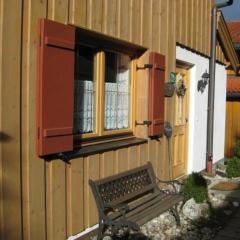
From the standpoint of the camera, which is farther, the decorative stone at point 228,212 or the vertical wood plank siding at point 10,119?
the decorative stone at point 228,212

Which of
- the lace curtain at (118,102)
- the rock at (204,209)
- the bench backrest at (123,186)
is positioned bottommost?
the rock at (204,209)

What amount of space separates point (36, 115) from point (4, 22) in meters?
0.92

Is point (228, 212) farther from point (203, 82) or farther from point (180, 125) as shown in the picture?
point (203, 82)

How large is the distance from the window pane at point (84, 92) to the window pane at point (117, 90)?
1.28 feet

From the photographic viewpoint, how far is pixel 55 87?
202 inches

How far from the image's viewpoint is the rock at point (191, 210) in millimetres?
7340

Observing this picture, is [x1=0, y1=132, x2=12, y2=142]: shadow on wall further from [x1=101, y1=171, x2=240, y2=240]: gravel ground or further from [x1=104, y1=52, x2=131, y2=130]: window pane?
[x1=104, y1=52, x2=131, y2=130]: window pane

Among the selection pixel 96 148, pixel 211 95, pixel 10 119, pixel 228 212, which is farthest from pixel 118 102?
pixel 211 95

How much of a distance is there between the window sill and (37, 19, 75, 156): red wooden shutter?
11 centimetres

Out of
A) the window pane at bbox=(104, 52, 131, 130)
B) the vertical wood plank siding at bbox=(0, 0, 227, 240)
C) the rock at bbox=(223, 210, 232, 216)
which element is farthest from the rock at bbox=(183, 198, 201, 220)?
the window pane at bbox=(104, 52, 131, 130)

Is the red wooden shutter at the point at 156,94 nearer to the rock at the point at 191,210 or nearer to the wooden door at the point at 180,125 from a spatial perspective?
the rock at the point at 191,210

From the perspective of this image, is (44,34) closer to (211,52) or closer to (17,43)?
(17,43)

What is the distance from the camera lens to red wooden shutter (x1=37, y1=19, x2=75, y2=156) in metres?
4.98

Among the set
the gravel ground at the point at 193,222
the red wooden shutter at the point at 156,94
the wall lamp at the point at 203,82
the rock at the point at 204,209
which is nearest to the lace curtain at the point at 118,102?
the red wooden shutter at the point at 156,94
